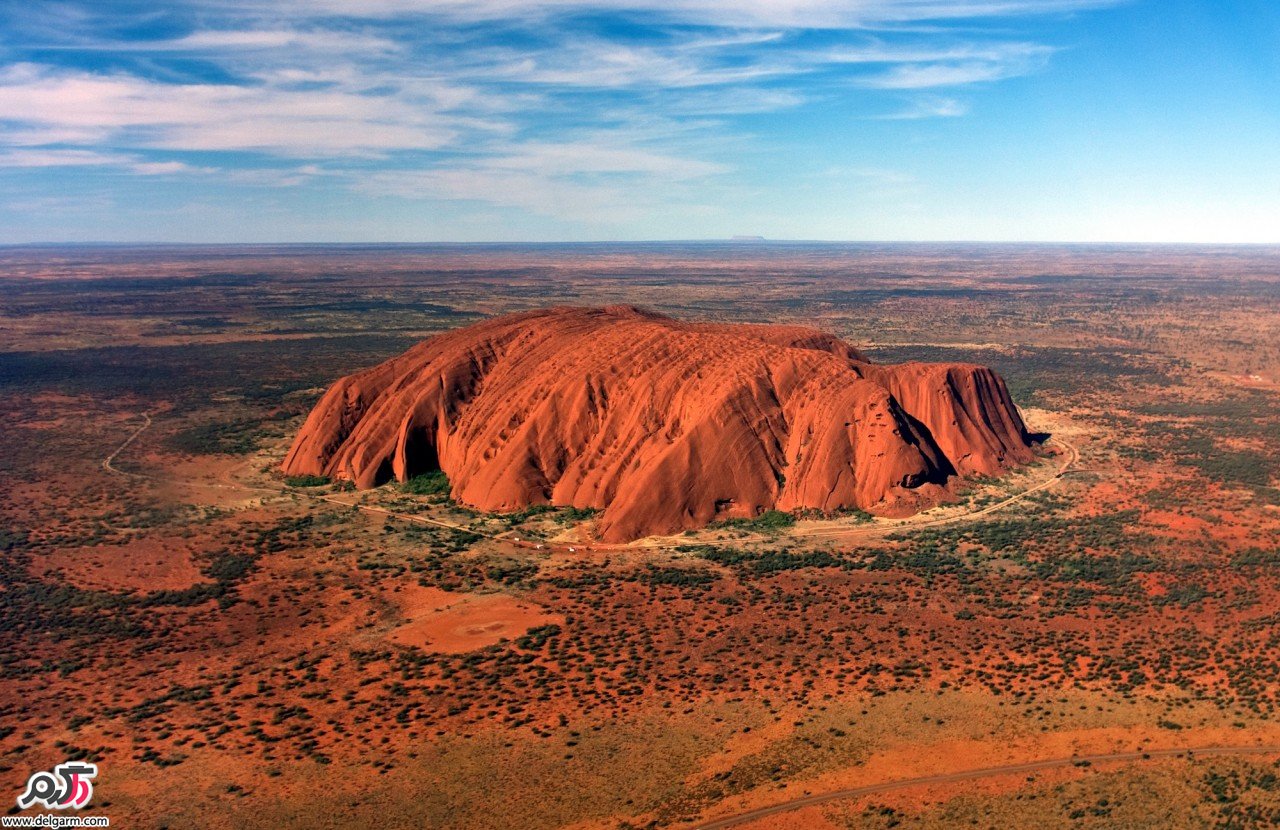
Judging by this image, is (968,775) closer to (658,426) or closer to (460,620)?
(460,620)

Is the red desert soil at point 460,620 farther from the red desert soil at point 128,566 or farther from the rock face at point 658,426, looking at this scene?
the red desert soil at point 128,566

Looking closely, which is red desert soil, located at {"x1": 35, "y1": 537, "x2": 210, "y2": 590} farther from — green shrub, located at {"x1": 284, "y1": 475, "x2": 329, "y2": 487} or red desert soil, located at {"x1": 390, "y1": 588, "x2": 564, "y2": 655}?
red desert soil, located at {"x1": 390, "y1": 588, "x2": 564, "y2": 655}

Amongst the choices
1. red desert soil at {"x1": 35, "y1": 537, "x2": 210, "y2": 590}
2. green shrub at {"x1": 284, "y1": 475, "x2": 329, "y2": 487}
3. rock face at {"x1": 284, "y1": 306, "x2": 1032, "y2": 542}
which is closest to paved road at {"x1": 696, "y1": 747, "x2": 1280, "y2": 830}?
rock face at {"x1": 284, "y1": 306, "x2": 1032, "y2": 542}

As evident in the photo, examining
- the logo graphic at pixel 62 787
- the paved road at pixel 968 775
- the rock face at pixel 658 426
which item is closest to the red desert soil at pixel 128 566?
the rock face at pixel 658 426

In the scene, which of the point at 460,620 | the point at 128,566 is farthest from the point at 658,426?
the point at 128,566

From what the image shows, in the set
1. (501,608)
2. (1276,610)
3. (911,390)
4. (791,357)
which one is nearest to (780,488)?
(791,357)

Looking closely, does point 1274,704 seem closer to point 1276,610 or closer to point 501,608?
point 1276,610
